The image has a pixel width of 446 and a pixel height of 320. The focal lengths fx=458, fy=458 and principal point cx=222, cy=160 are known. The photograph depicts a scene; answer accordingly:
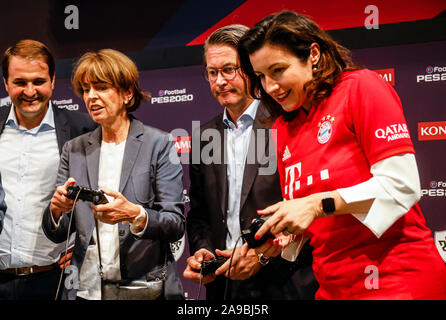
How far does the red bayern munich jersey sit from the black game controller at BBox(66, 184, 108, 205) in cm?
80

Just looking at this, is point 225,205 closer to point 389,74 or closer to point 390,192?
point 390,192

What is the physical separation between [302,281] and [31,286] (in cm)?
137

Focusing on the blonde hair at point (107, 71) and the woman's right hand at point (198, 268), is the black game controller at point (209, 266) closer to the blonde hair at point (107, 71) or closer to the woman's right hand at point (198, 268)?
the woman's right hand at point (198, 268)

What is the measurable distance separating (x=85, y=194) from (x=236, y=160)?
0.73 m

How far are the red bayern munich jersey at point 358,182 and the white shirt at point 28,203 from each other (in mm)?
1455

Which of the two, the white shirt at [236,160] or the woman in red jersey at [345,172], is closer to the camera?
the woman in red jersey at [345,172]

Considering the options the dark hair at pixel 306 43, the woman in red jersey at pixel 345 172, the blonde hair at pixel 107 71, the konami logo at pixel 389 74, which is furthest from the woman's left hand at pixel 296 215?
the konami logo at pixel 389 74

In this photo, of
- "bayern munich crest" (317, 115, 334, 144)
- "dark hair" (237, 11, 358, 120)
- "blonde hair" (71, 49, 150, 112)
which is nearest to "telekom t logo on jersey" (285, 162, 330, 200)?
"bayern munich crest" (317, 115, 334, 144)

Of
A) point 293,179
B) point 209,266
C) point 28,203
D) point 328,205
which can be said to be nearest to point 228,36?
point 293,179

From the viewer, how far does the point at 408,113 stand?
2.58 m

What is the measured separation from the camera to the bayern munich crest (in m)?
1.39

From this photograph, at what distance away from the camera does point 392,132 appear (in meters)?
1.25

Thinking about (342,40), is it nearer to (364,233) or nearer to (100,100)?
(100,100)

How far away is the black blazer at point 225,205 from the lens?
2051 mm
